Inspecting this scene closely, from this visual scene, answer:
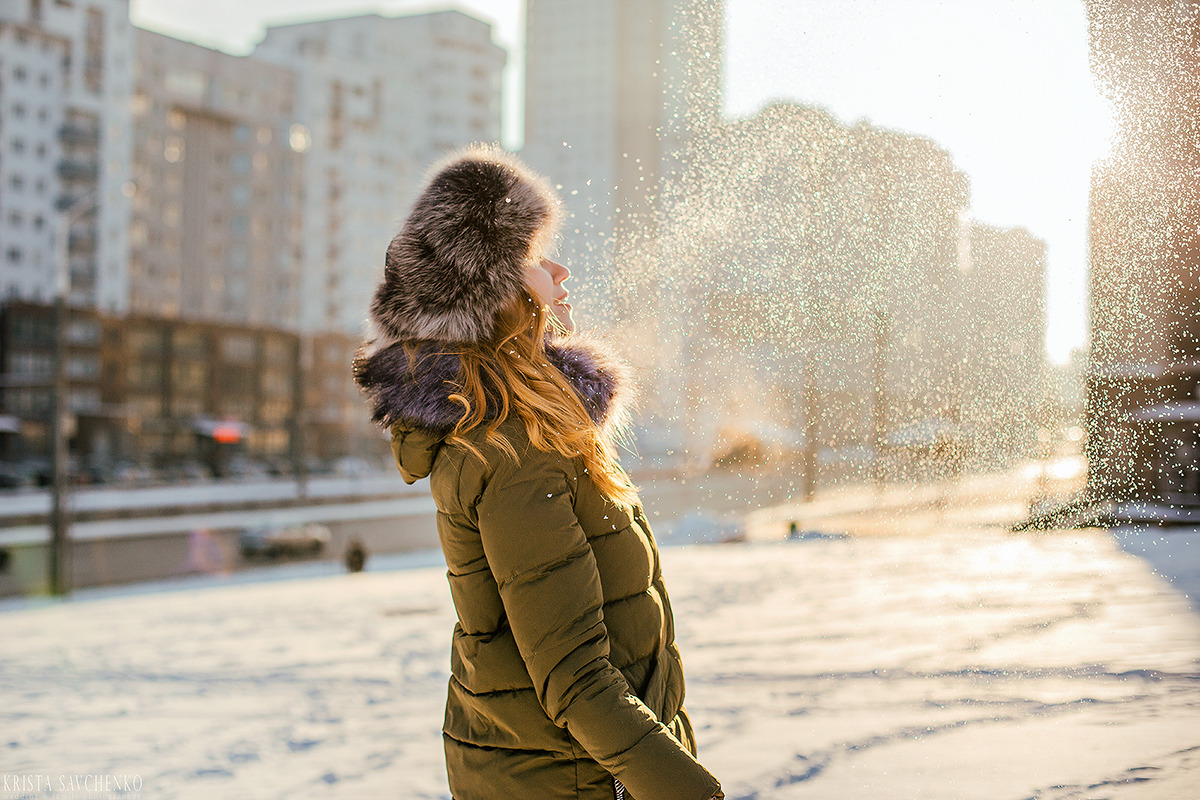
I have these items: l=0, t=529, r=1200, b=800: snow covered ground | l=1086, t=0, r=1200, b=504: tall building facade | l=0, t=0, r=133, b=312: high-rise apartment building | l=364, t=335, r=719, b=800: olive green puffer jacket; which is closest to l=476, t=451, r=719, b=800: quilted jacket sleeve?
l=364, t=335, r=719, b=800: olive green puffer jacket

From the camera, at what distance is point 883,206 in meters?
2.76

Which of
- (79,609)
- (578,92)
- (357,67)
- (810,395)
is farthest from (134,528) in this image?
(578,92)

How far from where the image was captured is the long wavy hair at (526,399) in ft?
4.83

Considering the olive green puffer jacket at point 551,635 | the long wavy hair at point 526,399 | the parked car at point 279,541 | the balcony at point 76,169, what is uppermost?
the balcony at point 76,169

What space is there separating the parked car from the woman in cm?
2531

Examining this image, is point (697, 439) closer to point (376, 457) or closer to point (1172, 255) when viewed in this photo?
point (1172, 255)

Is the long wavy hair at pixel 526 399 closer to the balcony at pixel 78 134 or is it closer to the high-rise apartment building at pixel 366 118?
the balcony at pixel 78 134

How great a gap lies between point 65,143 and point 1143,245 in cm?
5190

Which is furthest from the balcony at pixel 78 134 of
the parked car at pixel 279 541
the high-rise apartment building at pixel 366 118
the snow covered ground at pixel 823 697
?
the snow covered ground at pixel 823 697

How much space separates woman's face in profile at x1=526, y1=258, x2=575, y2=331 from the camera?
164 centimetres

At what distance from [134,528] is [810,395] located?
30.1 m

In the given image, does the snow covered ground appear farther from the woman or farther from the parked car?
the parked car

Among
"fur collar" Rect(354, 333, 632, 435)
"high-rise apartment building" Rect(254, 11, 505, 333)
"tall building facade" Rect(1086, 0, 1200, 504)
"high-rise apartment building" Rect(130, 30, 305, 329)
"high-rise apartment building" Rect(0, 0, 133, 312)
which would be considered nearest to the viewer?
"fur collar" Rect(354, 333, 632, 435)

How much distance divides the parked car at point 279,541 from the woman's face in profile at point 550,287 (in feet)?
83.2
